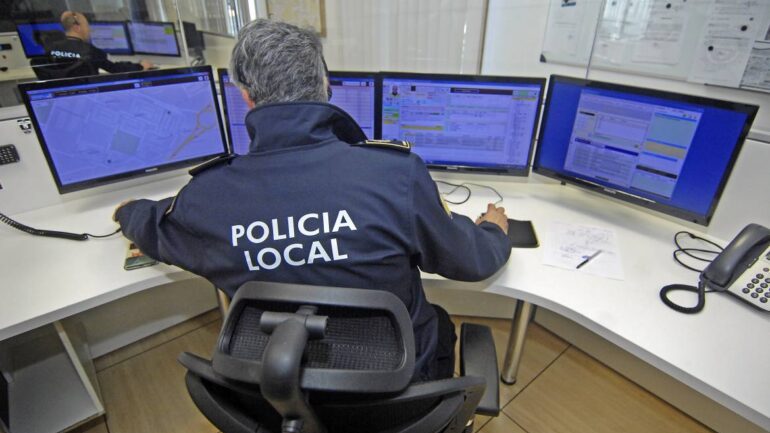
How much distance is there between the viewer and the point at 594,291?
3.65ft

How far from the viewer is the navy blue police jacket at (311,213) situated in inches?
31.4

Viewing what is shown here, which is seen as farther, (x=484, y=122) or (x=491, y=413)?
(x=484, y=122)

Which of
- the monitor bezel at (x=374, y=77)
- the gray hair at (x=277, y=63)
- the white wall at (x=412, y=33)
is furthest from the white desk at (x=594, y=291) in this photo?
the white wall at (x=412, y=33)

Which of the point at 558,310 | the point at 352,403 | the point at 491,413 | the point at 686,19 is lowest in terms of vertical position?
the point at 491,413

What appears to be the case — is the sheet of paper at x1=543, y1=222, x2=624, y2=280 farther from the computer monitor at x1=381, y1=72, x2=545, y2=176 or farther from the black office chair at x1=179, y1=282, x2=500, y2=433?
the black office chair at x1=179, y1=282, x2=500, y2=433

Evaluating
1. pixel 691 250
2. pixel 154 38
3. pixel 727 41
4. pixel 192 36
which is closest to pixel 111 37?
pixel 154 38

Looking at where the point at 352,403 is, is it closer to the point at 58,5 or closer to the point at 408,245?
the point at 408,245

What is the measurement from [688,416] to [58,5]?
5.16 m

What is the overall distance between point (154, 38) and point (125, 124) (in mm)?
2988

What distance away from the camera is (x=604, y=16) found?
7.11 feet

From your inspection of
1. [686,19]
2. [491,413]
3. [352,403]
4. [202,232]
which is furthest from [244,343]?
[686,19]

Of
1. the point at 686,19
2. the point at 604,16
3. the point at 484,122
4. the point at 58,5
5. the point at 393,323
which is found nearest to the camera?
the point at 393,323

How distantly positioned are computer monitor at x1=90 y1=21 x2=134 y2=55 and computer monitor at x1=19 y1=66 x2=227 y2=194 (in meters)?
3.07

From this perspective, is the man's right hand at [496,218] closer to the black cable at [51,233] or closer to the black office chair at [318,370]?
the black office chair at [318,370]
